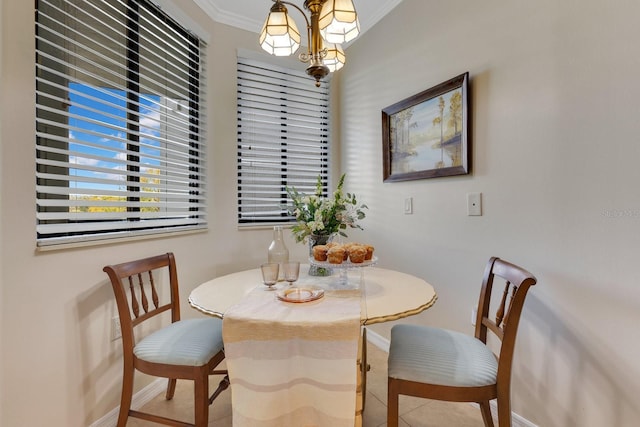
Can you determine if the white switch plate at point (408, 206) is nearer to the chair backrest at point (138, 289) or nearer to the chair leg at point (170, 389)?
the chair backrest at point (138, 289)

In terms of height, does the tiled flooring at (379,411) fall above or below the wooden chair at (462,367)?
below

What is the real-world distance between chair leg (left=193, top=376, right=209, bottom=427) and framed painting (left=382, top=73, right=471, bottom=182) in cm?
168

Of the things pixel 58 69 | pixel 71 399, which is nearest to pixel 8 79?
pixel 58 69

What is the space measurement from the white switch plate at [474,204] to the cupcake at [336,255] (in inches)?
33.6

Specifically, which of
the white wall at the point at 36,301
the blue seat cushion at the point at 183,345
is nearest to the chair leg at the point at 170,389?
the white wall at the point at 36,301

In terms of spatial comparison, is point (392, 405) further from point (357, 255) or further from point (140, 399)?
point (140, 399)

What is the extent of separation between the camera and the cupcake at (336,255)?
54.7 inches

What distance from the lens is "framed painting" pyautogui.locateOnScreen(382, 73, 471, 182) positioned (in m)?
1.80

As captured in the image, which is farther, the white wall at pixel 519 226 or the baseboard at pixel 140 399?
the baseboard at pixel 140 399

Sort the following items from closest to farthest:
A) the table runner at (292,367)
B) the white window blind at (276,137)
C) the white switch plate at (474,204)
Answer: the table runner at (292,367)
the white switch plate at (474,204)
the white window blind at (276,137)

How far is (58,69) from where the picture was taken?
1.46 m

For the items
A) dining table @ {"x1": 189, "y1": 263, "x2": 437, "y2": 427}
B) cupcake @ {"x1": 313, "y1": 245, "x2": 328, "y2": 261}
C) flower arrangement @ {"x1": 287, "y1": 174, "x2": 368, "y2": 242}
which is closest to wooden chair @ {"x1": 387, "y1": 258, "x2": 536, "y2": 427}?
dining table @ {"x1": 189, "y1": 263, "x2": 437, "y2": 427}

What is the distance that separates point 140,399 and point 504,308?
2005mm

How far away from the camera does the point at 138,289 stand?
178cm
